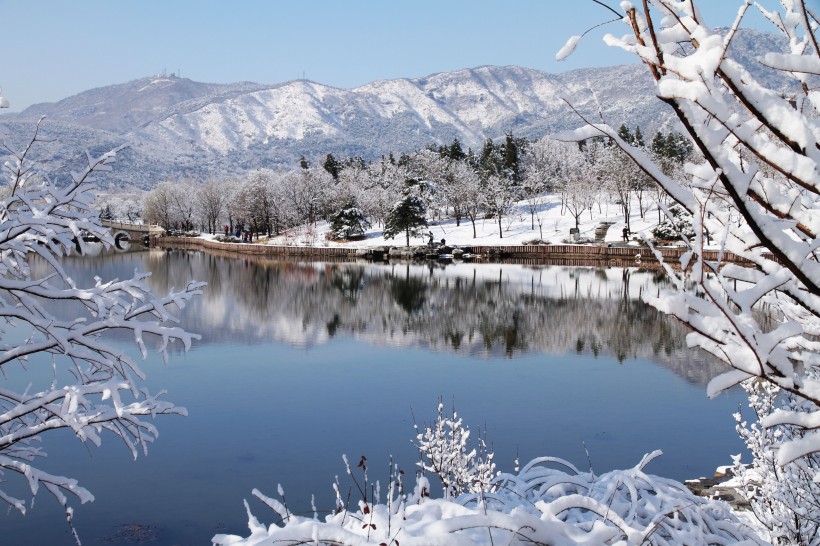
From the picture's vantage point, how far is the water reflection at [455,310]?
23.0 meters

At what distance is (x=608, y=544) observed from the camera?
281cm

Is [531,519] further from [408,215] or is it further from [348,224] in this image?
[348,224]

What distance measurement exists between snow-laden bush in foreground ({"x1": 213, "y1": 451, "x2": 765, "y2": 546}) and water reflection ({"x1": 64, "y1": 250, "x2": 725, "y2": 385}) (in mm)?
16220

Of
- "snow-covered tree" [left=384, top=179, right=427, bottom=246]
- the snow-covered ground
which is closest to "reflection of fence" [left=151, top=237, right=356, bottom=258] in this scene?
Answer: the snow-covered ground

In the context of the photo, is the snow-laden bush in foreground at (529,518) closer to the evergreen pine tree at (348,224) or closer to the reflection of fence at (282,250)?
the reflection of fence at (282,250)

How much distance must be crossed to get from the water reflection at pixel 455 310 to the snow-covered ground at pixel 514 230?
14.0 m

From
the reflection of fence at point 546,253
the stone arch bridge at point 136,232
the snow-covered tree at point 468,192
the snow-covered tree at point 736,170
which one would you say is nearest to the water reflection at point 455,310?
the reflection of fence at point 546,253

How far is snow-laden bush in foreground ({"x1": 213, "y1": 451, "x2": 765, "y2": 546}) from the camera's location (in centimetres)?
248

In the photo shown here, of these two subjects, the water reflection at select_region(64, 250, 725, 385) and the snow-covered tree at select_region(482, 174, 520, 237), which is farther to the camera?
the snow-covered tree at select_region(482, 174, 520, 237)

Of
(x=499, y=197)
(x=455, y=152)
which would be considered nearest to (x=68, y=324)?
(x=499, y=197)

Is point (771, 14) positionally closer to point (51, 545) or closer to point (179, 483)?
point (51, 545)

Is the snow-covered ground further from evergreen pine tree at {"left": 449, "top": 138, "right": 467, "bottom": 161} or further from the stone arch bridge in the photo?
evergreen pine tree at {"left": 449, "top": 138, "right": 467, "bottom": 161}

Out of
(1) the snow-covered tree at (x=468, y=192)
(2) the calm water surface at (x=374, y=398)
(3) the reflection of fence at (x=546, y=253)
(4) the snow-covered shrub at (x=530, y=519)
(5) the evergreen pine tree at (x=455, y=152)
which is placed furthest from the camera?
(5) the evergreen pine tree at (x=455, y=152)

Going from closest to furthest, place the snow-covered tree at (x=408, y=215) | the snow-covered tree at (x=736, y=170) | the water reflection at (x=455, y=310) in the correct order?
1. the snow-covered tree at (x=736, y=170)
2. the water reflection at (x=455, y=310)
3. the snow-covered tree at (x=408, y=215)
